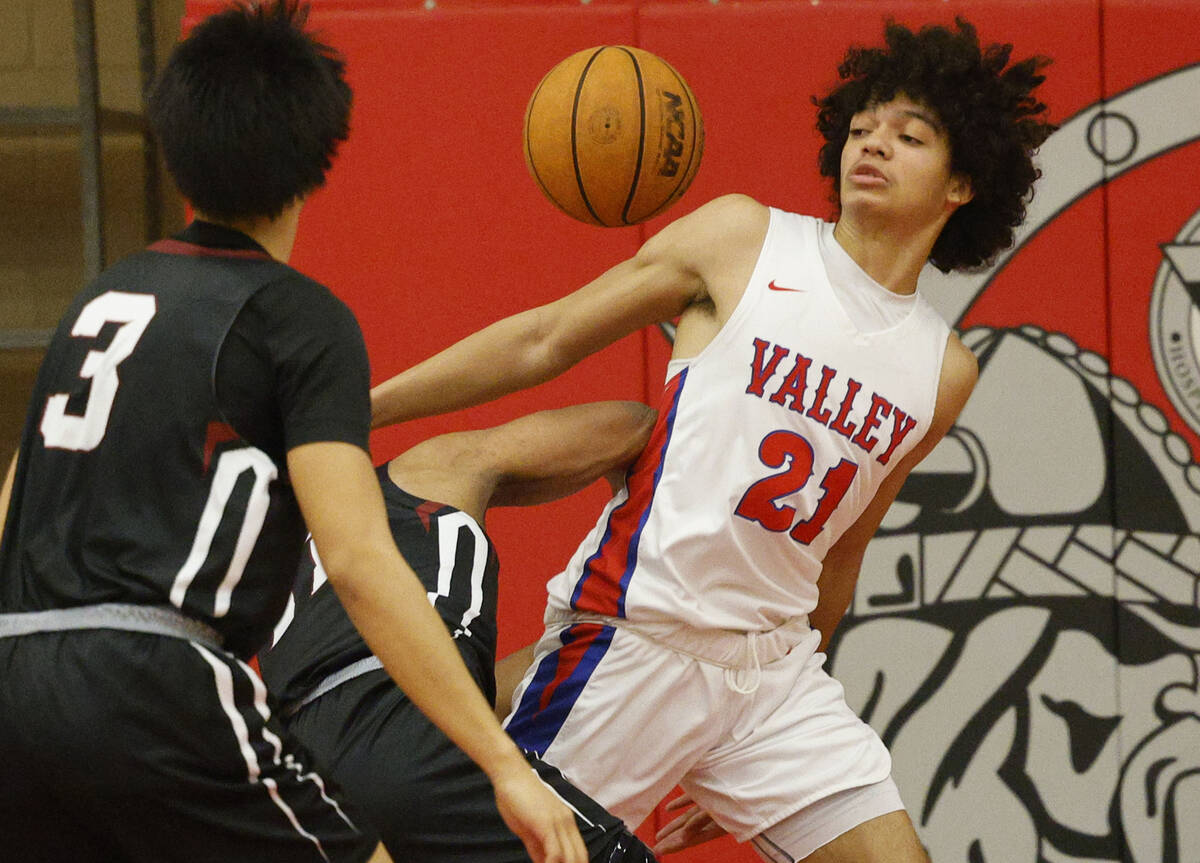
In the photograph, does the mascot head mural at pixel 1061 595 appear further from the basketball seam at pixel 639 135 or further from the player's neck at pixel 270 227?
the player's neck at pixel 270 227

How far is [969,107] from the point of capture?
102 inches

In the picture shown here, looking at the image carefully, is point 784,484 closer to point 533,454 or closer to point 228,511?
point 533,454

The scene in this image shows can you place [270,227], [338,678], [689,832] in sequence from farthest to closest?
[689,832] → [338,678] → [270,227]

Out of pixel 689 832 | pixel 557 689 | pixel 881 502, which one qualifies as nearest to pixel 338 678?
pixel 557 689

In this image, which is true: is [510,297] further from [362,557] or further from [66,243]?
[362,557]

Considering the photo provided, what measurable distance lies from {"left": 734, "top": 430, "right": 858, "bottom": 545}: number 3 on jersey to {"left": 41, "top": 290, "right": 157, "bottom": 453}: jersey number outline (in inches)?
47.2

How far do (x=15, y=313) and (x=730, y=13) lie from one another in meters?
2.37

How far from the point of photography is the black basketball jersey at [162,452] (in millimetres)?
1418

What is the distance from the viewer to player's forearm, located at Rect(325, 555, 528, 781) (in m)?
1.40

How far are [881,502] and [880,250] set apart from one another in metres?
0.47

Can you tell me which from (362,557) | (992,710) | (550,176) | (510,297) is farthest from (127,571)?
(992,710)

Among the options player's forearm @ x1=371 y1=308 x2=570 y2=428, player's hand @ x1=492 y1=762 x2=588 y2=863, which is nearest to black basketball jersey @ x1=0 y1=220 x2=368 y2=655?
player's hand @ x1=492 y1=762 x2=588 y2=863

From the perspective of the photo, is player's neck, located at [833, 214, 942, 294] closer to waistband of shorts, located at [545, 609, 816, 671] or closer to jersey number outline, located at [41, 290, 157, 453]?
waistband of shorts, located at [545, 609, 816, 671]

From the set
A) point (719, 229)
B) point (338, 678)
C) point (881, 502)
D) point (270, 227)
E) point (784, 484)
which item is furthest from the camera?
point (881, 502)
